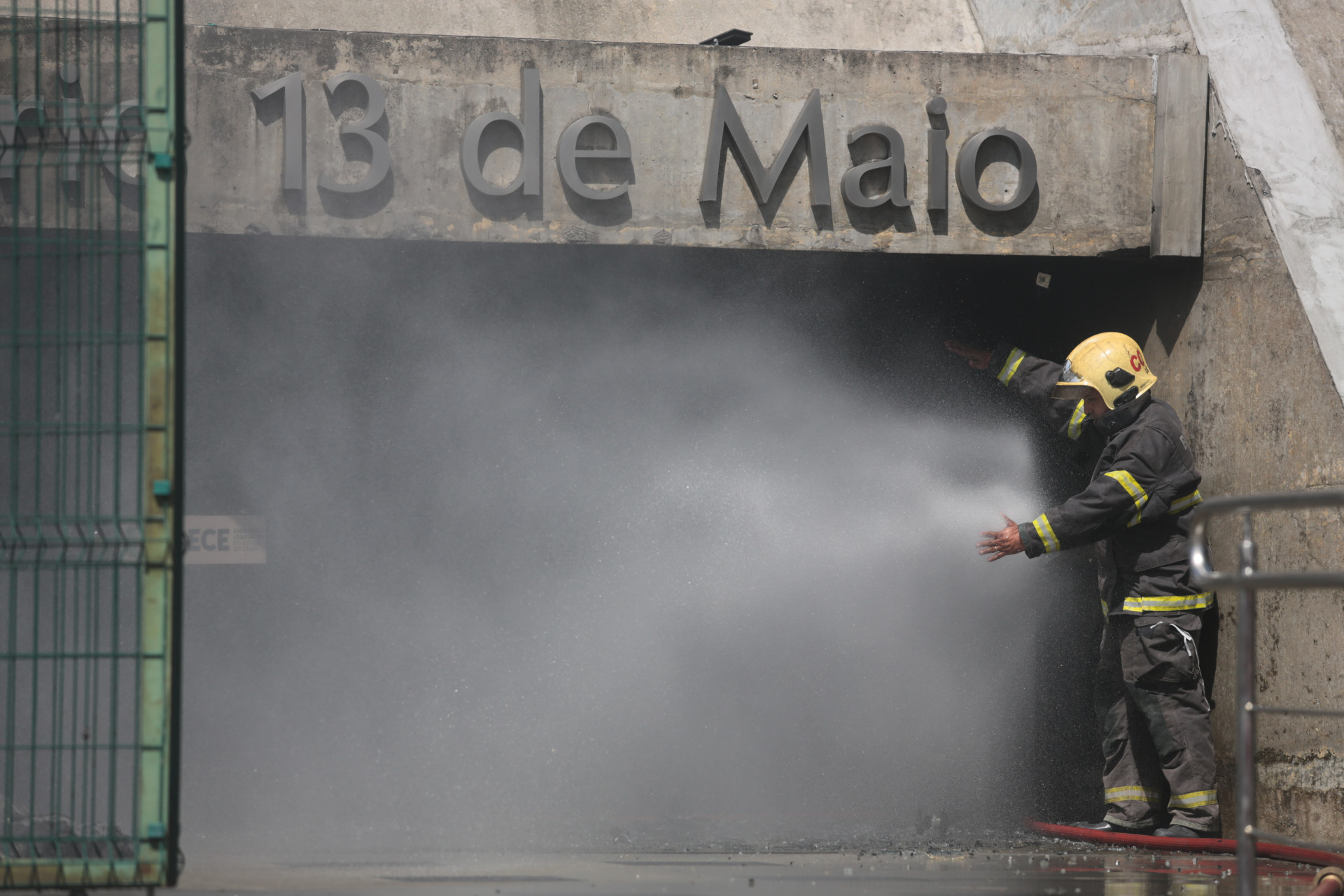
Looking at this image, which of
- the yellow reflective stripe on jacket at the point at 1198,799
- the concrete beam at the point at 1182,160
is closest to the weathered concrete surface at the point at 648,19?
the concrete beam at the point at 1182,160

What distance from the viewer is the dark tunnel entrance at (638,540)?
7887 millimetres

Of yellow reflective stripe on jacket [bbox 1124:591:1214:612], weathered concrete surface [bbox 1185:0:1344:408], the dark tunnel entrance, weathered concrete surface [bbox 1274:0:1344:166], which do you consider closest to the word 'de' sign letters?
weathered concrete surface [bbox 1185:0:1344:408]

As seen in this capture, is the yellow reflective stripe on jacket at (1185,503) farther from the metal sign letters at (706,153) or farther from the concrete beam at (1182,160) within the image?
the metal sign letters at (706,153)

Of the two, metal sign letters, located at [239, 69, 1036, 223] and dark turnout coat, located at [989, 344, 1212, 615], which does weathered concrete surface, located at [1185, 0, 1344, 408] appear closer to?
dark turnout coat, located at [989, 344, 1212, 615]

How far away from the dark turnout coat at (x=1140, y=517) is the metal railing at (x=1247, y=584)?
2556mm

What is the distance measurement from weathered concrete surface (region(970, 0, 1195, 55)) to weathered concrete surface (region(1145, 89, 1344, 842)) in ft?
2.12

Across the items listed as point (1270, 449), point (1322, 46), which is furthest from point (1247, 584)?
point (1322, 46)

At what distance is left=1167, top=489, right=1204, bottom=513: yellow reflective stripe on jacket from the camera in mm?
6629

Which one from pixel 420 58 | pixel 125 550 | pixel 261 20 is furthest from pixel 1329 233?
pixel 261 20

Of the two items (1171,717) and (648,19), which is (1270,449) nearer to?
(1171,717)

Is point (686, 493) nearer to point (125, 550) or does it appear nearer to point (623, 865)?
point (623, 865)

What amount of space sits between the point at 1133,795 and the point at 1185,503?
5.00 ft

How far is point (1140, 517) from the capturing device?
6.52 metres

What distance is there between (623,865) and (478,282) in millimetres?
3824
